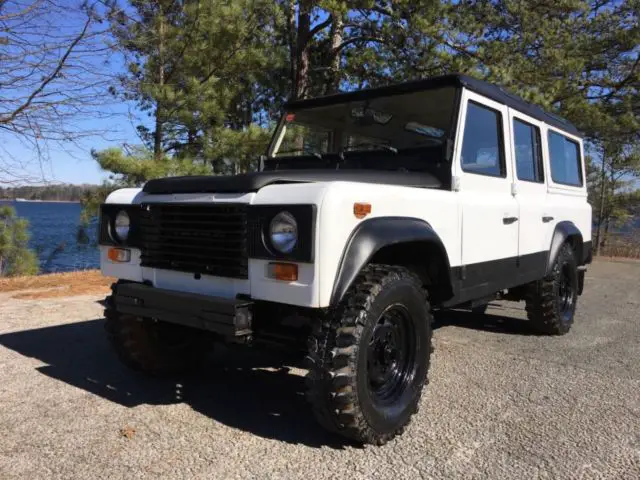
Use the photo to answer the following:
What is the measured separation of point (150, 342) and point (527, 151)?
3.51 meters

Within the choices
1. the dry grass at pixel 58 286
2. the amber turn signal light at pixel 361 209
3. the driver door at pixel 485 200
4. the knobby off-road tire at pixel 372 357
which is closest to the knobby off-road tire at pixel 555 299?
the driver door at pixel 485 200

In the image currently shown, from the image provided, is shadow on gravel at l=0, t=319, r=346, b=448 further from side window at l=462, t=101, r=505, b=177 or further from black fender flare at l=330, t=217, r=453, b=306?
side window at l=462, t=101, r=505, b=177

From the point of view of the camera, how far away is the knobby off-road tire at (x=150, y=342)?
3.60m

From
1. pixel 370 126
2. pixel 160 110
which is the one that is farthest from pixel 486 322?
pixel 160 110

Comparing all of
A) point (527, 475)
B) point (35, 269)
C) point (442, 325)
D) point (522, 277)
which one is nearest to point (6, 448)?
point (527, 475)

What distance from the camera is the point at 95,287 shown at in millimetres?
8094

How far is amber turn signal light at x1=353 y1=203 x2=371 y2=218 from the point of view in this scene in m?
2.65

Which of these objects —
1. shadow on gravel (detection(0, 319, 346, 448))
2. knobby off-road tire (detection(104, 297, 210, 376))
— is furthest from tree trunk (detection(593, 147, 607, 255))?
knobby off-road tire (detection(104, 297, 210, 376))

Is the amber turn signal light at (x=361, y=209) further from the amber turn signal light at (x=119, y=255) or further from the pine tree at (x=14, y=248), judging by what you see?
the pine tree at (x=14, y=248)

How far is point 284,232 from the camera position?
2.60 m

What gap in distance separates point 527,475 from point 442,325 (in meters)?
3.41

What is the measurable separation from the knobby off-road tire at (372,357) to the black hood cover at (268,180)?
0.60 m

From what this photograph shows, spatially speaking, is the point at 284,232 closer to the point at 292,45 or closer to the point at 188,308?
the point at 188,308

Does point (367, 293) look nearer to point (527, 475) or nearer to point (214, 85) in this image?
point (527, 475)
